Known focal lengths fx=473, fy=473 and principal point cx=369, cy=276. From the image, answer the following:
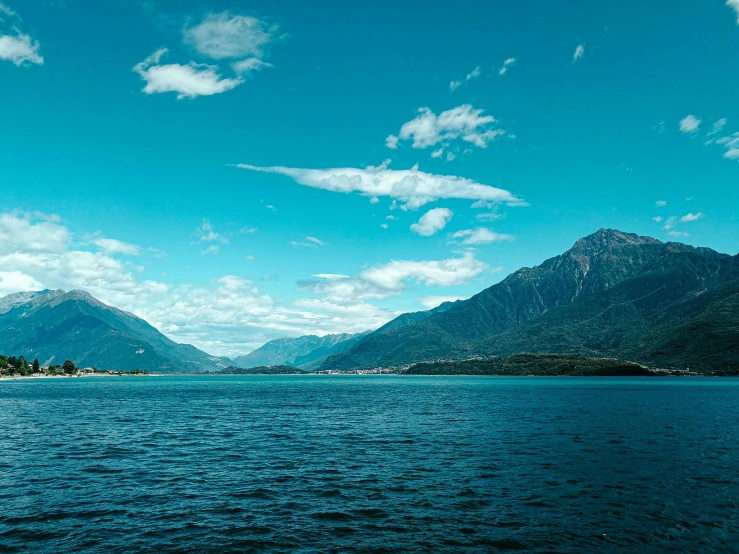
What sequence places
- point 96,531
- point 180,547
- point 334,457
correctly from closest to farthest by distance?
1. point 180,547
2. point 96,531
3. point 334,457

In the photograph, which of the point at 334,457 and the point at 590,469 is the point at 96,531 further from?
the point at 590,469

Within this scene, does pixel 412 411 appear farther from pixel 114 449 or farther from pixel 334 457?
pixel 114 449

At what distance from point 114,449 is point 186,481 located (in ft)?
82.8

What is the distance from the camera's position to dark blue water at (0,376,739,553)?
107 feet

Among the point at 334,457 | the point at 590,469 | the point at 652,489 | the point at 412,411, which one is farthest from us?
the point at 412,411

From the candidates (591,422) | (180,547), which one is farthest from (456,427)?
(180,547)

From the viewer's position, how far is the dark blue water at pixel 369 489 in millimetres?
32531

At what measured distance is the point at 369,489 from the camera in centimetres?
4531

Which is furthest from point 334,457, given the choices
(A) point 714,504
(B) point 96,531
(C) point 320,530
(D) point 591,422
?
(D) point 591,422

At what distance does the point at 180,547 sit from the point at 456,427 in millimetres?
66646

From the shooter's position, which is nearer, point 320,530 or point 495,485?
point 320,530

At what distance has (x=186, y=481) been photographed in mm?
47812

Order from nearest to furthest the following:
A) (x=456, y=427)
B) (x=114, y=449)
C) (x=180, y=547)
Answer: (x=180, y=547), (x=114, y=449), (x=456, y=427)

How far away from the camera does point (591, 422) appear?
3895 inches
